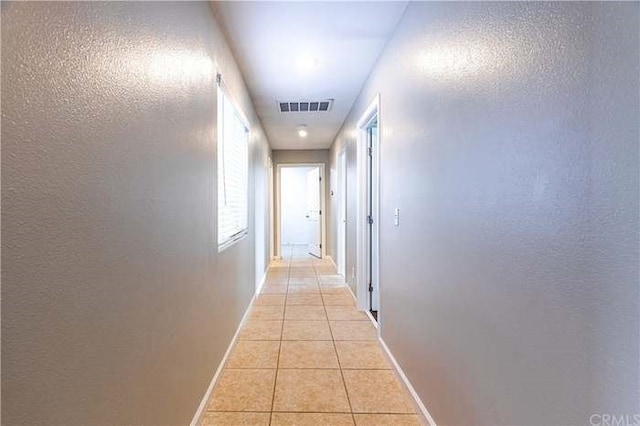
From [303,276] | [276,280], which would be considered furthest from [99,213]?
[303,276]

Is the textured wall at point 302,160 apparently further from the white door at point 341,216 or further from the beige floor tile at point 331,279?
the beige floor tile at point 331,279

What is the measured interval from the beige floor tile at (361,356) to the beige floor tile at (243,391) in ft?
1.80

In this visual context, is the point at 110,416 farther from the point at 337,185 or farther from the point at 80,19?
the point at 337,185

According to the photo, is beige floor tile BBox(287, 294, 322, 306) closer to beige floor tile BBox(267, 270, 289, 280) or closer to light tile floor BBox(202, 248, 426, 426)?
light tile floor BBox(202, 248, 426, 426)

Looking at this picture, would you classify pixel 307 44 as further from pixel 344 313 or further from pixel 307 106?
pixel 344 313

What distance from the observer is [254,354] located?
252cm

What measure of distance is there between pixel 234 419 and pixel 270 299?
2193 mm

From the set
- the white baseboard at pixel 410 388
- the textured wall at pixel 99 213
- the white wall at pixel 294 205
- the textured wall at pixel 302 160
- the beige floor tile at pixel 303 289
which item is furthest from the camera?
the white wall at pixel 294 205

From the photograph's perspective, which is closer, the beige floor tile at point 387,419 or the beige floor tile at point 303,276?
the beige floor tile at point 387,419

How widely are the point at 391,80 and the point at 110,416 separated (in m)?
2.32

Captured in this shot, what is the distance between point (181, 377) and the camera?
4.83 ft

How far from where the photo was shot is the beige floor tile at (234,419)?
174 centimetres

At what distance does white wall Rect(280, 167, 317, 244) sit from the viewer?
9.02 metres

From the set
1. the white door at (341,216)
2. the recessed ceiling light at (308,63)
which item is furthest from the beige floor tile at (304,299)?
the recessed ceiling light at (308,63)
